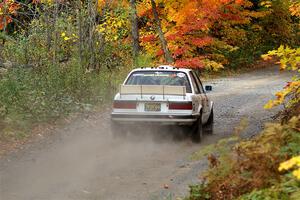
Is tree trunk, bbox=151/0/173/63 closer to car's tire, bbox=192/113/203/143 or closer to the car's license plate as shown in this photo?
car's tire, bbox=192/113/203/143

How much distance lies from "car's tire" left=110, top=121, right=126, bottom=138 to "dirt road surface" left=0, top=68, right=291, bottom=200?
0.58 feet

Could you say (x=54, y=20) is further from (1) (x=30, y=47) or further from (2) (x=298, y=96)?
(2) (x=298, y=96)

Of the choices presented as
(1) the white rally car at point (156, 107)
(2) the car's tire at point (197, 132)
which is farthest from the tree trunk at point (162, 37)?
(2) the car's tire at point (197, 132)

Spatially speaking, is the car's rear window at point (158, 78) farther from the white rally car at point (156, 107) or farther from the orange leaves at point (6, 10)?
the orange leaves at point (6, 10)

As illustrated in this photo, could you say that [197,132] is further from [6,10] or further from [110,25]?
[6,10]

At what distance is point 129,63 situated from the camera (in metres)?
23.2

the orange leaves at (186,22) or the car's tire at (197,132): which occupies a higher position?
the orange leaves at (186,22)

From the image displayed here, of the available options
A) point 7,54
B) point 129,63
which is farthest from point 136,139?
point 129,63

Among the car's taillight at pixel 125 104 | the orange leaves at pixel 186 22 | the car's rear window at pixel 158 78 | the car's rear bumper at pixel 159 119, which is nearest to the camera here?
the car's rear bumper at pixel 159 119

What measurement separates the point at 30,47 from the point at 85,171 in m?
8.24

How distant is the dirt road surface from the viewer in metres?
7.54

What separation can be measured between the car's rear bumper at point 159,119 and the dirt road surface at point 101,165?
1.20 ft

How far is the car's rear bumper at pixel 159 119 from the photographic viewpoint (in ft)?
35.3

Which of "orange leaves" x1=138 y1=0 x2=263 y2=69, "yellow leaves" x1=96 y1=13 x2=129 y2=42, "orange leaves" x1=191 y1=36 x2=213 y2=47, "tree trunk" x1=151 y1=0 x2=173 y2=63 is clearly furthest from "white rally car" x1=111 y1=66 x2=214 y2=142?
"orange leaves" x1=191 y1=36 x2=213 y2=47
